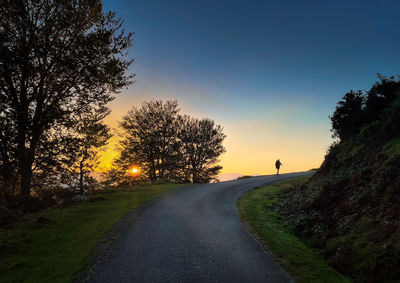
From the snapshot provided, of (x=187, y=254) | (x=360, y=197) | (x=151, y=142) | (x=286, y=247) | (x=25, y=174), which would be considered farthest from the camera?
(x=151, y=142)

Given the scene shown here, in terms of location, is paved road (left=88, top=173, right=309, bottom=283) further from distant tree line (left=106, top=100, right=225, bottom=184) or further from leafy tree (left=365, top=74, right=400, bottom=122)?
distant tree line (left=106, top=100, right=225, bottom=184)

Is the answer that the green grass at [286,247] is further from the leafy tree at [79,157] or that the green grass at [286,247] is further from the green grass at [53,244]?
the leafy tree at [79,157]

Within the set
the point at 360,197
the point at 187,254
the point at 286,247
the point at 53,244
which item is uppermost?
the point at 360,197

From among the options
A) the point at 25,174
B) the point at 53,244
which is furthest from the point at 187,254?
the point at 25,174

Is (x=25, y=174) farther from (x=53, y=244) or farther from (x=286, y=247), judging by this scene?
(x=286, y=247)

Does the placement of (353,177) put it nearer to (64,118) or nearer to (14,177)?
(64,118)

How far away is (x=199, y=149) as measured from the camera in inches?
1667

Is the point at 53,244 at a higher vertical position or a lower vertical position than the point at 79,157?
lower

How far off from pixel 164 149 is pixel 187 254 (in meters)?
30.7

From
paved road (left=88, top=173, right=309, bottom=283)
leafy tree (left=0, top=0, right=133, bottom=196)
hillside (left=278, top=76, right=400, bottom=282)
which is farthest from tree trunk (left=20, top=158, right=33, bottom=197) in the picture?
hillside (left=278, top=76, right=400, bottom=282)

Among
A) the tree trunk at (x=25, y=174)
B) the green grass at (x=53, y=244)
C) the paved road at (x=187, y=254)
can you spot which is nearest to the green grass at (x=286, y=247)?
the paved road at (x=187, y=254)

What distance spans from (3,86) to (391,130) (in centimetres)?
2150

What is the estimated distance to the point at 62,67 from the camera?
13.9 m

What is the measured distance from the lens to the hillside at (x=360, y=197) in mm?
6893
